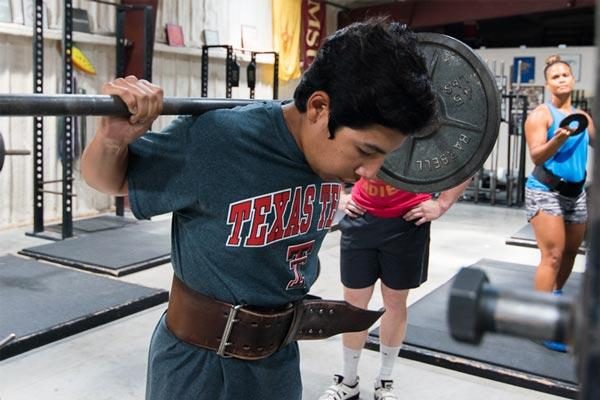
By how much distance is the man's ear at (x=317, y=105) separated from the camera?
1.15 m

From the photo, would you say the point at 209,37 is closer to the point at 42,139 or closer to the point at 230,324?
the point at 42,139

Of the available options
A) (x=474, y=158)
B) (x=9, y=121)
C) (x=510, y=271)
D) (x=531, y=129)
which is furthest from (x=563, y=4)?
(x=474, y=158)

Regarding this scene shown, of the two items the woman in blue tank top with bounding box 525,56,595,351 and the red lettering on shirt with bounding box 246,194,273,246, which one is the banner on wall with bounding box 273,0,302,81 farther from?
the red lettering on shirt with bounding box 246,194,273,246

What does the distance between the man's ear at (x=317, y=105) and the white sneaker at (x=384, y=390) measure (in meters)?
1.80

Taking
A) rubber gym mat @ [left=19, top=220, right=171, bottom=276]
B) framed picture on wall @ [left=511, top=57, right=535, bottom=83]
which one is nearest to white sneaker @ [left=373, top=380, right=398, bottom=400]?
rubber gym mat @ [left=19, top=220, right=171, bottom=276]

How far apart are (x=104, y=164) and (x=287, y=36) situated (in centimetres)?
811

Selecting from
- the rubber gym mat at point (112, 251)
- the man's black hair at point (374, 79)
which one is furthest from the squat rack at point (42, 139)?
the man's black hair at point (374, 79)

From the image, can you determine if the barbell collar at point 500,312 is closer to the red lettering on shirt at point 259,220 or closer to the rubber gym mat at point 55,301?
the red lettering on shirt at point 259,220

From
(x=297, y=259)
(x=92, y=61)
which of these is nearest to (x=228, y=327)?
(x=297, y=259)

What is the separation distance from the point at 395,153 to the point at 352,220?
909 millimetres

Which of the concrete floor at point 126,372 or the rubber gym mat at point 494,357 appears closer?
the concrete floor at point 126,372

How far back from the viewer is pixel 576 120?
120 inches

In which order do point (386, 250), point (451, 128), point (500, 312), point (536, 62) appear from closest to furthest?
point (500, 312), point (451, 128), point (386, 250), point (536, 62)

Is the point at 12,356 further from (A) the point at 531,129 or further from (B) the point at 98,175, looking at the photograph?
(A) the point at 531,129
